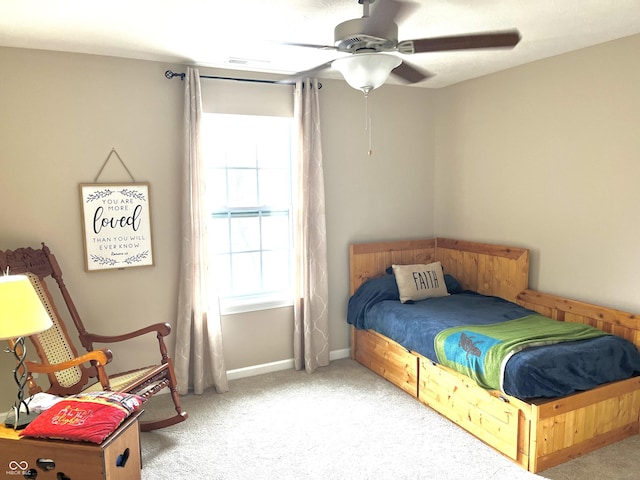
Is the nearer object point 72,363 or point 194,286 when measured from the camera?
point 72,363

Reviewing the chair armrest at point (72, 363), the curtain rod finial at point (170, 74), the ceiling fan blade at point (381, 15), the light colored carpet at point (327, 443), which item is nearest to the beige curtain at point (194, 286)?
the curtain rod finial at point (170, 74)

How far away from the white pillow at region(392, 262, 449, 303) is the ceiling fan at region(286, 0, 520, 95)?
2019mm

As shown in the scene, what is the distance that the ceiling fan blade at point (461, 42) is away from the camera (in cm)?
202

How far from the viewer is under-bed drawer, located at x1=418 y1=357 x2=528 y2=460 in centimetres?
266

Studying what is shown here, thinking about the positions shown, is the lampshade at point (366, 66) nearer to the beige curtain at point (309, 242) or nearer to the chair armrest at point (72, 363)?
the beige curtain at point (309, 242)

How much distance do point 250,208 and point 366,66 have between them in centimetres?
196

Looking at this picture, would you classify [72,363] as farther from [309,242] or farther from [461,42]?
[461,42]

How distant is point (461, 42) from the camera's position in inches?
81.5

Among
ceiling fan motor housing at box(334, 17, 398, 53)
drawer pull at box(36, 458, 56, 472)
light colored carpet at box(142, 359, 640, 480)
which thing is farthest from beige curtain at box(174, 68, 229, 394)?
ceiling fan motor housing at box(334, 17, 398, 53)

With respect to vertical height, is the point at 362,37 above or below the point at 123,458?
above

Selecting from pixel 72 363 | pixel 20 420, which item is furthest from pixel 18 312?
pixel 72 363

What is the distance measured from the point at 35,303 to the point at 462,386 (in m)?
2.44

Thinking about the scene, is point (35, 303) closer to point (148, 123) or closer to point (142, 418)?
point (142, 418)

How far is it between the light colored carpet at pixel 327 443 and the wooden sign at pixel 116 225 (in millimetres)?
1083
